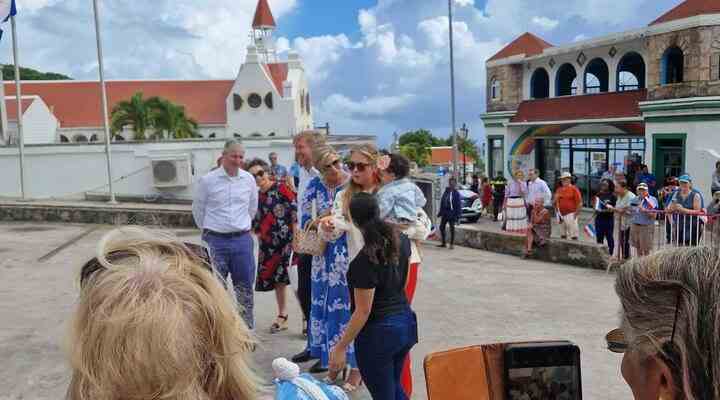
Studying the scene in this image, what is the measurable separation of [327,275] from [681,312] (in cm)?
379

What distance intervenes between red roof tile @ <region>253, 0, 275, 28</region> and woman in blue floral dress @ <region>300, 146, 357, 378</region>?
76.0 m

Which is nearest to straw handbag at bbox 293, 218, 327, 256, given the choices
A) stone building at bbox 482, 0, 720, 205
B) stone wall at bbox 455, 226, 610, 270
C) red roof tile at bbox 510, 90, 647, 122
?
stone wall at bbox 455, 226, 610, 270

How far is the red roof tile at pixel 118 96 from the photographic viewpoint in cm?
6209

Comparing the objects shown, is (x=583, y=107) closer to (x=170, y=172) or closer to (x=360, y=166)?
(x=170, y=172)

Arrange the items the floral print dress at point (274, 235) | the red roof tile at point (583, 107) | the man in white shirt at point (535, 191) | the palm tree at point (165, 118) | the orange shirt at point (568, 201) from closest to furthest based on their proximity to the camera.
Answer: the floral print dress at point (274, 235)
the orange shirt at point (568, 201)
the man in white shirt at point (535, 191)
the red roof tile at point (583, 107)
the palm tree at point (165, 118)

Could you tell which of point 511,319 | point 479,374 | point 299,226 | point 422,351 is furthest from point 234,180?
point 479,374

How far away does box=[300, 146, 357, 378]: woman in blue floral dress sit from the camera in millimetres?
4832

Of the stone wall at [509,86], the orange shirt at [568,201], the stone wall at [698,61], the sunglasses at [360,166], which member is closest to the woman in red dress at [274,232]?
the sunglasses at [360,166]

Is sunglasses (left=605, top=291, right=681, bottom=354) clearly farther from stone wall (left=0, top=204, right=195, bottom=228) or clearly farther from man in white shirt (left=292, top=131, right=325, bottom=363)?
stone wall (left=0, top=204, right=195, bottom=228)

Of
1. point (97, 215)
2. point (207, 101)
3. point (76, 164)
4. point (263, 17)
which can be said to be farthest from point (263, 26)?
point (97, 215)

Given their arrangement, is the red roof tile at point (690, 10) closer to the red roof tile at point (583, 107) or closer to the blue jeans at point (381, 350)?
the red roof tile at point (583, 107)

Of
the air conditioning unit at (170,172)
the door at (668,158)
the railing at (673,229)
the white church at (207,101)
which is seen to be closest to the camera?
the railing at (673,229)

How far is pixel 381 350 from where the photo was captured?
339 centimetres

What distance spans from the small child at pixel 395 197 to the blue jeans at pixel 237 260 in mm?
1485
